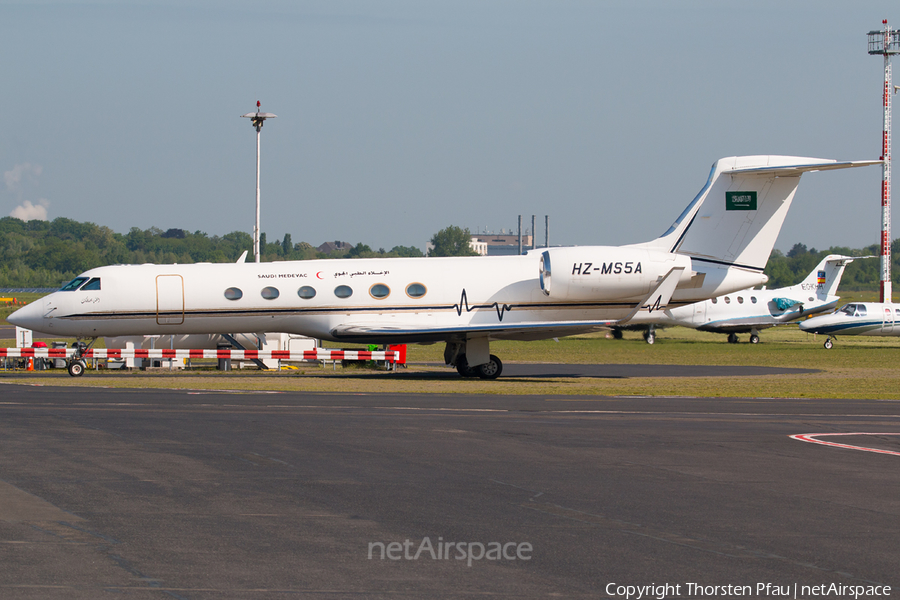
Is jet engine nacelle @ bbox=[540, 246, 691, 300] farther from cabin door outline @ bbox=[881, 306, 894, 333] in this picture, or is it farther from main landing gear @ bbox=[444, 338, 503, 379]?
cabin door outline @ bbox=[881, 306, 894, 333]

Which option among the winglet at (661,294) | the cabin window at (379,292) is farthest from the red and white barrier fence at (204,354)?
the winglet at (661,294)

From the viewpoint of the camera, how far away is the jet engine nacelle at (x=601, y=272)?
24.7m

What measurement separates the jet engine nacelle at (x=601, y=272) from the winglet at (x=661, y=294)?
0.94 feet

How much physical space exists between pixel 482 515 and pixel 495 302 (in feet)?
56.9

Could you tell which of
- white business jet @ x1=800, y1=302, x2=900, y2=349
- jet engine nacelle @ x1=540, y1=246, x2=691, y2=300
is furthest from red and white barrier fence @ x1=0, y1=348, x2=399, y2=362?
white business jet @ x1=800, y1=302, x2=900, y2=349

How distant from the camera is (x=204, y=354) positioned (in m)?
27.9

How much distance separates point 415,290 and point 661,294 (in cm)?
687

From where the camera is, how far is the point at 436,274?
25297 millimetres

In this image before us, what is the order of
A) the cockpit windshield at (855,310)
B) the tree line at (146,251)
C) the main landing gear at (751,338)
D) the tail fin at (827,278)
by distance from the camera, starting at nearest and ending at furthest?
the cockpit windshield at (855,310)
the main landing gear at (751,338)
the tail fin at (827,278)
the tree line at (146,251)

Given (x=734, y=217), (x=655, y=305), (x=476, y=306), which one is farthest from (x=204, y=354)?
(x=734, y=217)

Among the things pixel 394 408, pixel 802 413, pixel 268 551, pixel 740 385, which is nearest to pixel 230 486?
pixel 268 551

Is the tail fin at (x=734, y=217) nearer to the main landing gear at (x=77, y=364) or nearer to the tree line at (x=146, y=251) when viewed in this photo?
the main landing gear at (x=77, y=364)

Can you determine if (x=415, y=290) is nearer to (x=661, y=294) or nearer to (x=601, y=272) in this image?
(x=601, y=272)

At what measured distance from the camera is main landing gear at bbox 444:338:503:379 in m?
25.7
